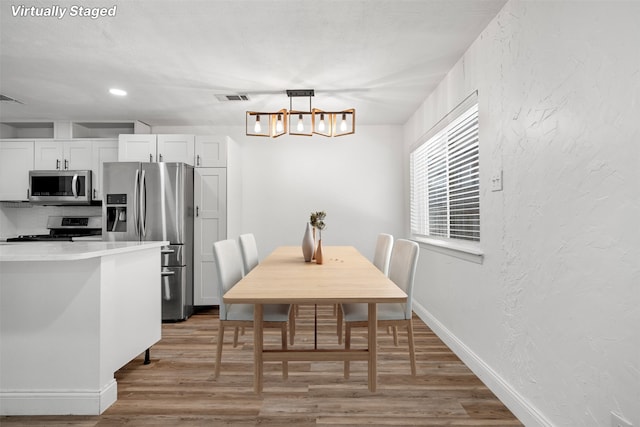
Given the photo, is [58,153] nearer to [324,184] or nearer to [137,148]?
[137,148]

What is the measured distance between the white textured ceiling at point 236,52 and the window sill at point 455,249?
1.50 m

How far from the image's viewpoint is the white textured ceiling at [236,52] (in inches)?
91.6

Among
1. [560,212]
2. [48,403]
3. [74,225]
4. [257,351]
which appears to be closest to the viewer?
[560,212]

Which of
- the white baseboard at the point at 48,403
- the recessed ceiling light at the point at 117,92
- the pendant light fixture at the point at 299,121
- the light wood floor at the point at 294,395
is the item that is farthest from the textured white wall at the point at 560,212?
the recessed ceiling light at the point at 117,92

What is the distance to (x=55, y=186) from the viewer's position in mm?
4598

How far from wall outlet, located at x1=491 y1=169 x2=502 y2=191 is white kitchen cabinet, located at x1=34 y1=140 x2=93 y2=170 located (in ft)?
15.3

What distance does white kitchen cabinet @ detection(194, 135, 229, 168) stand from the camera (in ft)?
15.2

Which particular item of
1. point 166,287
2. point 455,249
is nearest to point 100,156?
point 166,287

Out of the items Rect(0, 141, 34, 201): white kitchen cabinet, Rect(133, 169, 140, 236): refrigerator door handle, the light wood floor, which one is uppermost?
Rect(0, 141, 34, 201): white kitchen cabinet

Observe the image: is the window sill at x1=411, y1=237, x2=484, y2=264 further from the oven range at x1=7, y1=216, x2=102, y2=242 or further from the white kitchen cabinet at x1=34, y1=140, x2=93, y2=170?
the white kitchen cabinet at x1=34, y1=140, x2=93, y2=170

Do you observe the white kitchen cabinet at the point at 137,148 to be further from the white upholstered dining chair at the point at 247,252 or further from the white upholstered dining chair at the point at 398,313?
the white upholstered dining chair at the point at 398,313

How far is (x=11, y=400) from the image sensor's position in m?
2.14

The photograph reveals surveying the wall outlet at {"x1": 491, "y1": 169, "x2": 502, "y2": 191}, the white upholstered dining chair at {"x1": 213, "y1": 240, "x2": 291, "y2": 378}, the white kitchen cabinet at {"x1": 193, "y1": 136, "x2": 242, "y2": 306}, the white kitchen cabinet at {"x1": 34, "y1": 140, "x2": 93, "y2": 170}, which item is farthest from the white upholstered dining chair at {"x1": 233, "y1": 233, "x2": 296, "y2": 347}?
the white kitchen cabinet at {"x1": 34, "y1": 140, "x2": 93, "y2": 170}

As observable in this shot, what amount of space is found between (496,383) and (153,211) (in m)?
3.65
